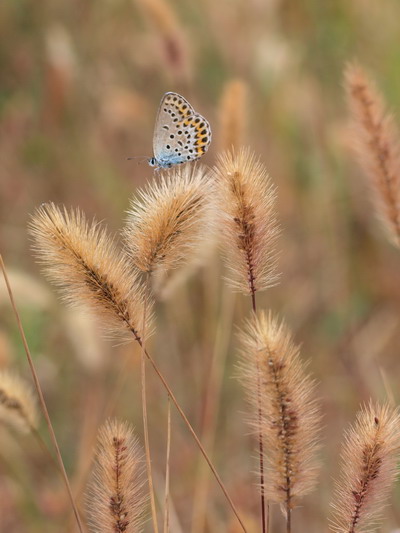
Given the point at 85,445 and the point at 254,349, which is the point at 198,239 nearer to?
the point at 254,349

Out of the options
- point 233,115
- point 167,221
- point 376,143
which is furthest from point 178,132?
point 167,221

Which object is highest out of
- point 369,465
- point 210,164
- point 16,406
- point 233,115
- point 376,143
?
point 210,164

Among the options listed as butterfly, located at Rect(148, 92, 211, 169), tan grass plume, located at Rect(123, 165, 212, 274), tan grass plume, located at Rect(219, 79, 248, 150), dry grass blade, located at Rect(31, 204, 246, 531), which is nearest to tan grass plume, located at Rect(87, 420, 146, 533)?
dry grass blade, located at Rect(31, 204, 246, 531)

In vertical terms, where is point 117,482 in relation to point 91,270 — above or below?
below

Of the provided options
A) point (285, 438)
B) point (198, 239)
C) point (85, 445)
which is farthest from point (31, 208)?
point (285, 438)

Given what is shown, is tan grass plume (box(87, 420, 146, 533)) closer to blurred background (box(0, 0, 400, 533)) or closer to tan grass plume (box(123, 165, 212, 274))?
tan grass plume (box(123, 165, 212, 274))

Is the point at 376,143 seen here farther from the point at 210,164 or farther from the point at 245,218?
the point at 210,164
